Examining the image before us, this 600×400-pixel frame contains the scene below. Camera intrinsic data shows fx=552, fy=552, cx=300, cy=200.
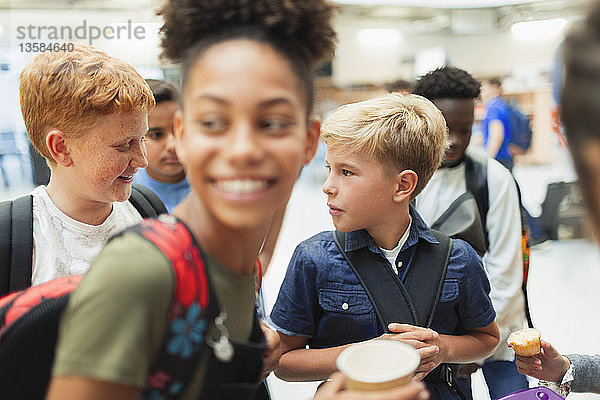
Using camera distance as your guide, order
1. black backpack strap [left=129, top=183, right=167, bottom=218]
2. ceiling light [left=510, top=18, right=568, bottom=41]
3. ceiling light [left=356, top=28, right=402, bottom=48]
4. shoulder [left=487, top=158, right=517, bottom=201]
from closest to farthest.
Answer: black backpack strap [left=129, top=183, right=167, bottom=218] → shoulder [left=487, top=158, right=517, bottom=201] → ceiling light [left=510, top=18, right=568, bottom=41] → ceiling light [left=356, top=28, right=402, bottom=48]

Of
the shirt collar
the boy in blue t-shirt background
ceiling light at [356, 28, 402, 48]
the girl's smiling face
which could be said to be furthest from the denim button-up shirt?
ceiling light at [356, 28, 402, 48]

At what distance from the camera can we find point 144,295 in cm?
66

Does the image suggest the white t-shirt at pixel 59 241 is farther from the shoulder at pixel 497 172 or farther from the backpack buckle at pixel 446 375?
the shoulder at pixel 497 172

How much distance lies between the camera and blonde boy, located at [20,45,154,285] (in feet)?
4.44

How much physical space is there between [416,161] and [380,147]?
0.44 feet

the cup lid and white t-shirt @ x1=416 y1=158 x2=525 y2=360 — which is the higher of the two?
the cup lid

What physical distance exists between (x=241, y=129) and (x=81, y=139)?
2.62ft

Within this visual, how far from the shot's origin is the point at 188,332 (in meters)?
0.70

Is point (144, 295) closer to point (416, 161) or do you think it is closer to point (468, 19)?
point (416, 161)

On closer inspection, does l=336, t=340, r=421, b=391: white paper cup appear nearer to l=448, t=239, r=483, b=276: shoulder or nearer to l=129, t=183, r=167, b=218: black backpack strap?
l=448, t=239, r=483, b=276: shoulder

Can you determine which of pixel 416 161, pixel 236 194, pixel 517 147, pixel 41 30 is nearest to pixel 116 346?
pixel 236 194

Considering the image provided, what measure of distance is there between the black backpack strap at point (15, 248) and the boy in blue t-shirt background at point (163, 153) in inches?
39.2

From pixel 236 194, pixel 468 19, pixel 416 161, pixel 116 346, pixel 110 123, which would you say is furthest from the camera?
pixel 468 19

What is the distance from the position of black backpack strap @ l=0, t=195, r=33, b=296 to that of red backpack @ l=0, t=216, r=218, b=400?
1.39ft
